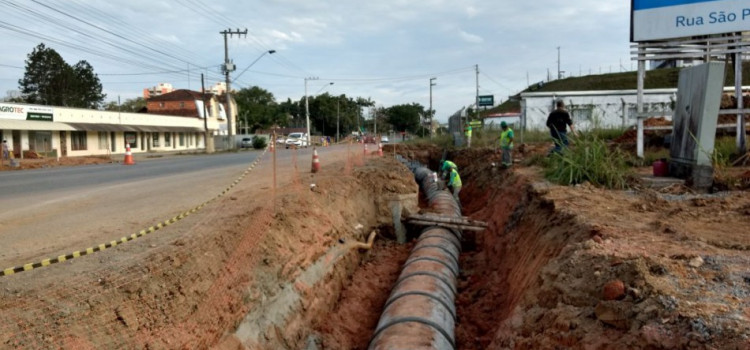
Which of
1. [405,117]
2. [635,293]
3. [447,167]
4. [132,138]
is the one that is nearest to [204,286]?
[635,293]

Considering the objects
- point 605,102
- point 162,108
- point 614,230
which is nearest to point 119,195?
point 614,230

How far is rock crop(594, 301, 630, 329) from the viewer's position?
3479mm

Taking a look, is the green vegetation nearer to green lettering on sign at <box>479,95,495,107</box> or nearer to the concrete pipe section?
green lettering on sign at <box>479,95,495,107</box>

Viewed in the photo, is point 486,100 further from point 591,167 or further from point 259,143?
point 591,167

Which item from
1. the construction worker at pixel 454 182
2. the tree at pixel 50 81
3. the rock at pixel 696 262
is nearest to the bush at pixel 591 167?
the construction worker at pixel 454 182

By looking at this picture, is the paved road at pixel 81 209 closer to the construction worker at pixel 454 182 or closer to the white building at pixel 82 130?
the construction worker at pixel 454 182

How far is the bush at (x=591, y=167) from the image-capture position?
28.6ft

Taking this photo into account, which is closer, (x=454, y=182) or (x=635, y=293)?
(x=635, y=293)

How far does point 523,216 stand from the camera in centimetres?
853

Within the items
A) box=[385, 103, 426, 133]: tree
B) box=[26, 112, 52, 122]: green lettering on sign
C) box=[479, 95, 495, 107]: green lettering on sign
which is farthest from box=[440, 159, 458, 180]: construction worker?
box=[385, 103, 426, 133]: tree

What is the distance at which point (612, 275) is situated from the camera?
4.06 metres

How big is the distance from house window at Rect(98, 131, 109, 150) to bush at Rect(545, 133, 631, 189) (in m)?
33.7

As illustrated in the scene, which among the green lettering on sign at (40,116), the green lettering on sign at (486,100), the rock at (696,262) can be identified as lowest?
the rock at (696,262)

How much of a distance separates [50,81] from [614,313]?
56819 mm
